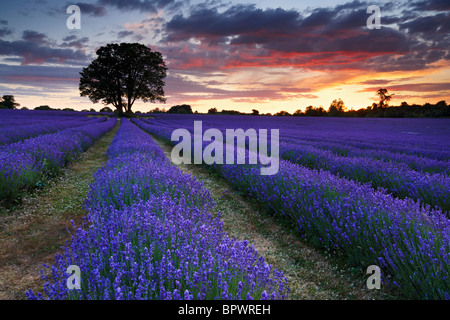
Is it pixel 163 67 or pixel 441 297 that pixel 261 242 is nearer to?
pixel 441 297

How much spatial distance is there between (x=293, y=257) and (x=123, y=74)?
4225cm

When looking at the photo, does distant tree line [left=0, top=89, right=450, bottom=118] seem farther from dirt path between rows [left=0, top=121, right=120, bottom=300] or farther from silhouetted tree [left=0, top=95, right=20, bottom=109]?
dirt path between rows [left=0, top=121, right=120, bottom=300]

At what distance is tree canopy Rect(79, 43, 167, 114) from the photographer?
129ft

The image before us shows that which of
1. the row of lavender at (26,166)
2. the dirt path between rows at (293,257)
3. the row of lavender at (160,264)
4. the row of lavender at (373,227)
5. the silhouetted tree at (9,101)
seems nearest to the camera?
the row of lavender at (160,264)

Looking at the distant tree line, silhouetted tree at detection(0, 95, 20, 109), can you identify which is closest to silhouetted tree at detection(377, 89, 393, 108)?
the distant tree line

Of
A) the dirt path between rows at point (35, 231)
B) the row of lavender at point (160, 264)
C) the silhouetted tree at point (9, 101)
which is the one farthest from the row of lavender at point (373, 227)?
the silhouetted tree at point (9, 101)

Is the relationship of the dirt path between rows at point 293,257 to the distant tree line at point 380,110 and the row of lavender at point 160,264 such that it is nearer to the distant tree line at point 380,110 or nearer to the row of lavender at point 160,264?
the row of lavender at point 160,264

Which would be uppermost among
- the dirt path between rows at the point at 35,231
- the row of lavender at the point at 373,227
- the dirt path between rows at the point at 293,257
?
the row of lavender at the point at 373,227

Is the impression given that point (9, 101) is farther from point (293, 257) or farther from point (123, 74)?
point (293, 257)

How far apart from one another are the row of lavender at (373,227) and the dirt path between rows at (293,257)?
145 millimetres

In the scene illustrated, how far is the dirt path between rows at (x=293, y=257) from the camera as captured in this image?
2182 mm

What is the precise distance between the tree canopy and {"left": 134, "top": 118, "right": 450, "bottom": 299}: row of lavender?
39.6 m
